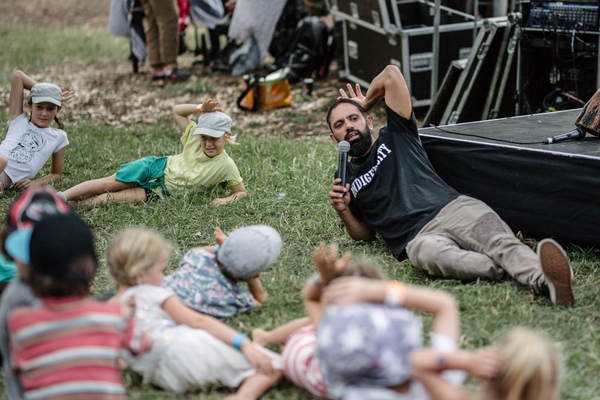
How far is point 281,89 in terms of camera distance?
703 centimetres

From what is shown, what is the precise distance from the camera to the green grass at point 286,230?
253cm

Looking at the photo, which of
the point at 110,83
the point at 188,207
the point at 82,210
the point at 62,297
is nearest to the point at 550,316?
the point at 62,297

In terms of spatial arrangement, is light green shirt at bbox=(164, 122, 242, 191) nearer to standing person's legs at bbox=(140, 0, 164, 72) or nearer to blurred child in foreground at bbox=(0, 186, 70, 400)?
blurred child in foreground at bbox=(0, 186, 70, 400)

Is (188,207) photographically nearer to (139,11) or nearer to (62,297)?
(62,297)

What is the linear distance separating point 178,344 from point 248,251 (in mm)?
443

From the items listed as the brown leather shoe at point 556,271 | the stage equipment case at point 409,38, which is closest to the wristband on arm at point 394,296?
the brown leather shoe at point 556,271

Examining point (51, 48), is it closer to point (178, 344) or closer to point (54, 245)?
point (178, 344)

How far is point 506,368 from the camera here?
5.18 ft

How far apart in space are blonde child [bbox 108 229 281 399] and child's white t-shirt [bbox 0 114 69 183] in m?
2.53

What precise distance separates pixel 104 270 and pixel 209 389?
1.25 metres

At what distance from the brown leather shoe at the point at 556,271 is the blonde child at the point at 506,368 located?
3.54 ft

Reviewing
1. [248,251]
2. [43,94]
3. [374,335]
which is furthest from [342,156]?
[43,94]

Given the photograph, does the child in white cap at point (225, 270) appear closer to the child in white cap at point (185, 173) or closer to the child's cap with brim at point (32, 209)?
the child's cap with brim at point (32, 209)

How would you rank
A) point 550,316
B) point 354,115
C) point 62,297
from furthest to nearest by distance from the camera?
1. point 354,115
2. point 550,316
3. point 62,297
